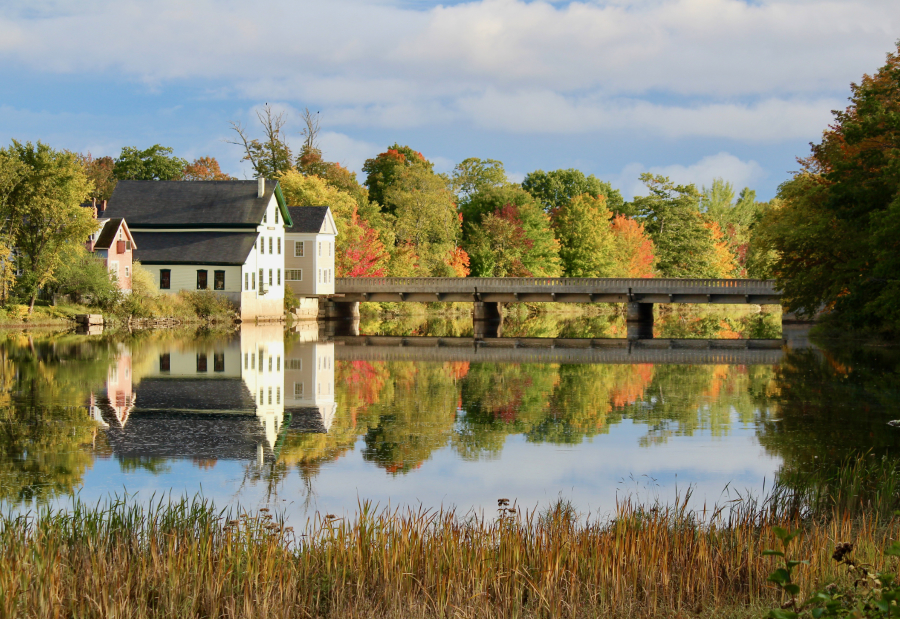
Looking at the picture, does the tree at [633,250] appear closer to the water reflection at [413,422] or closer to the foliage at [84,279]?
the foliage at [84,279]

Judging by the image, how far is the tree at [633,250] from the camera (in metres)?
89.1

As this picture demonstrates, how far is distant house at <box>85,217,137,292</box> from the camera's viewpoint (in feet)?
180

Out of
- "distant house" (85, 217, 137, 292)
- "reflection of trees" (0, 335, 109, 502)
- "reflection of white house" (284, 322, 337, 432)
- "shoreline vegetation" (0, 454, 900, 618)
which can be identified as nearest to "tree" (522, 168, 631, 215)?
"distant house" (85, 217, 137, 292)

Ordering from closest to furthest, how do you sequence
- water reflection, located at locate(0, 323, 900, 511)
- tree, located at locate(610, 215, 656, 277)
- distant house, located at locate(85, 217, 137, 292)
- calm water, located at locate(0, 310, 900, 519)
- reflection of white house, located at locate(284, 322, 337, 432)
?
calm water, located at locate(0, 310, 900, 519) → water reflection, located at locate(0, 323, 900, 511) → reflection of white house, located at locate(284, 322, 337, 432) → distant house, located at locate(85, 217, 137, 292) → tree, located at locate(610, 215, 656, 277)

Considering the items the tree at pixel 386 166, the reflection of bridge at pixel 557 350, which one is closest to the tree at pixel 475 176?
the tree at pixel 386 166

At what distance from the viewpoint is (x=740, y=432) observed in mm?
17938

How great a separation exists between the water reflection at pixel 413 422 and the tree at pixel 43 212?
1517 centimetres

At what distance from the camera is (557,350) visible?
136 ft

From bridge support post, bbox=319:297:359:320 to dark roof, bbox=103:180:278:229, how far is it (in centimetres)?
969

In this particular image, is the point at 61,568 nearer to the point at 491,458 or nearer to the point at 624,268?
the point at 491,458

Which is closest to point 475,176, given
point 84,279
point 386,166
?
point 386,166

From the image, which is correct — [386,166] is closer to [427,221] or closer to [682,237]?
[427,221]

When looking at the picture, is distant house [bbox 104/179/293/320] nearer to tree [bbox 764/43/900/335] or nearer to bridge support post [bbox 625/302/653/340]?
bridge support post [bbox 625/302/653/340]

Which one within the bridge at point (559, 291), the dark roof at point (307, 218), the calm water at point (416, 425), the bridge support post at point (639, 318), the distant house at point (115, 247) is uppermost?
the dark roof at point (307, 218)
